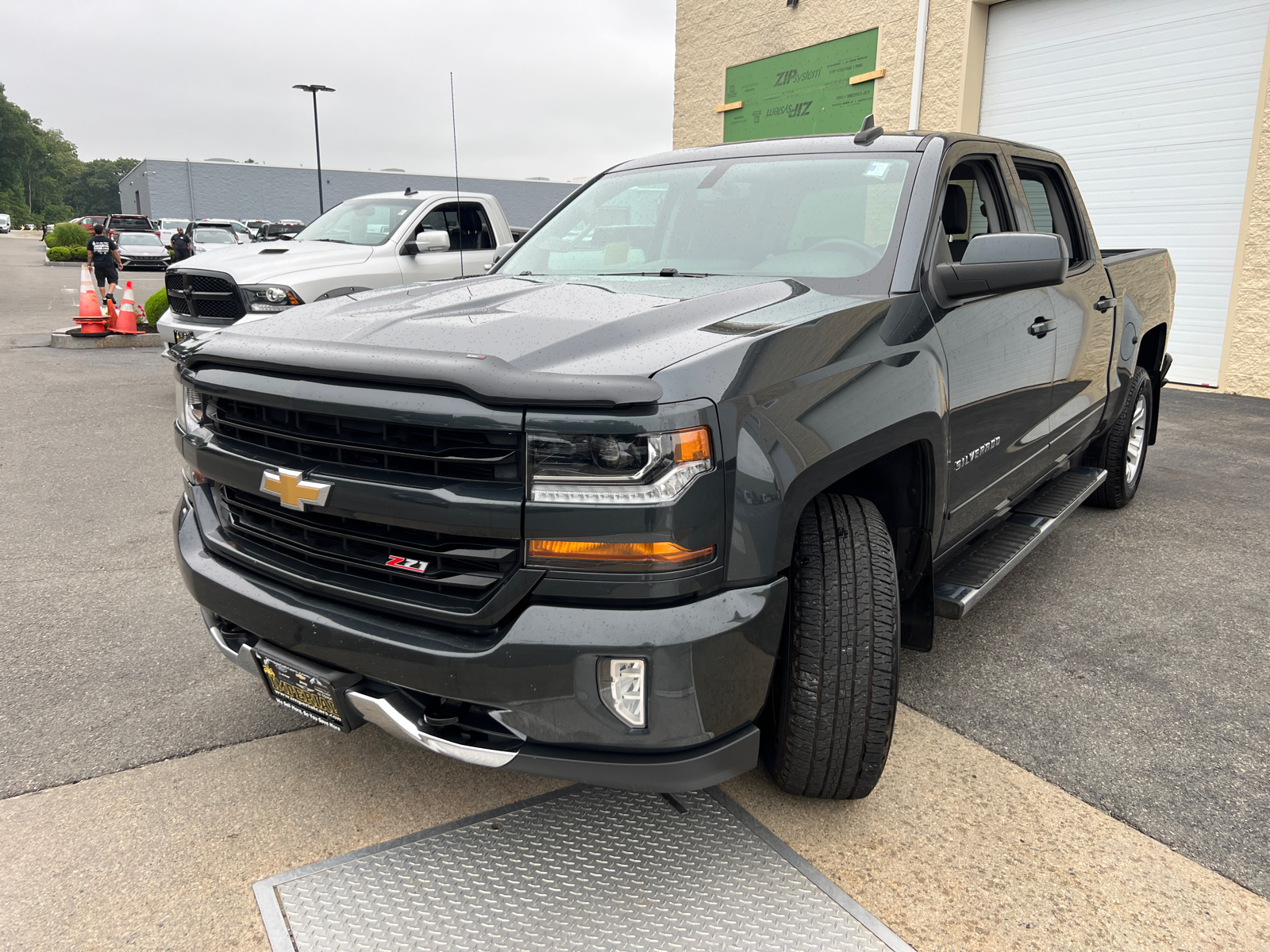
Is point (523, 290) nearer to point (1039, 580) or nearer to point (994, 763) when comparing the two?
point (994, 763)

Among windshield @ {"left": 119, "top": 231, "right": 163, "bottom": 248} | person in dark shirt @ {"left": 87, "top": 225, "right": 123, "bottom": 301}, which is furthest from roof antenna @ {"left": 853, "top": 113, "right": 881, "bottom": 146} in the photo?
windshield @ {"left": 119, "top": 231, "right": 163, "bottom": 248}

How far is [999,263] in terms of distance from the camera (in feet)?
8.64

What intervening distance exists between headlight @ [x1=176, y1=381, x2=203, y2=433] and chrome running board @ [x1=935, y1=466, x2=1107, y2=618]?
7.16 feet

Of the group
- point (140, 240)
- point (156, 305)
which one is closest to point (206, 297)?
point (156, 305)

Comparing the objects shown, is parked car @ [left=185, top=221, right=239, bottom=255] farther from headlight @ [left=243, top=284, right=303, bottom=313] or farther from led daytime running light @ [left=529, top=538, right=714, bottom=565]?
led daytime running light @ [left=529, top=538, right=714, bottom=565]

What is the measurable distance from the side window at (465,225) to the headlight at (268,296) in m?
1.92

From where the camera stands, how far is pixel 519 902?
2.08 m

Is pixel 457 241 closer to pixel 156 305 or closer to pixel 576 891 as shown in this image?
pixel 156 305

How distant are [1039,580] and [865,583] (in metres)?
2.32

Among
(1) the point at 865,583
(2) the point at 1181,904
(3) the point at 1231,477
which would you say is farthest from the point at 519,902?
(3) the point at 1231,477

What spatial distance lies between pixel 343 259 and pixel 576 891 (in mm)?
6990

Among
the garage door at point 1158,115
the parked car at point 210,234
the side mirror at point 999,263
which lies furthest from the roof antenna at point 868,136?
the parked car at point 210,234

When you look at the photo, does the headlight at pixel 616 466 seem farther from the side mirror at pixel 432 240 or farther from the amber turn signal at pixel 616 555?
the side mirror at pixel 432 240

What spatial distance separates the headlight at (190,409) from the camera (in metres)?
2.47
